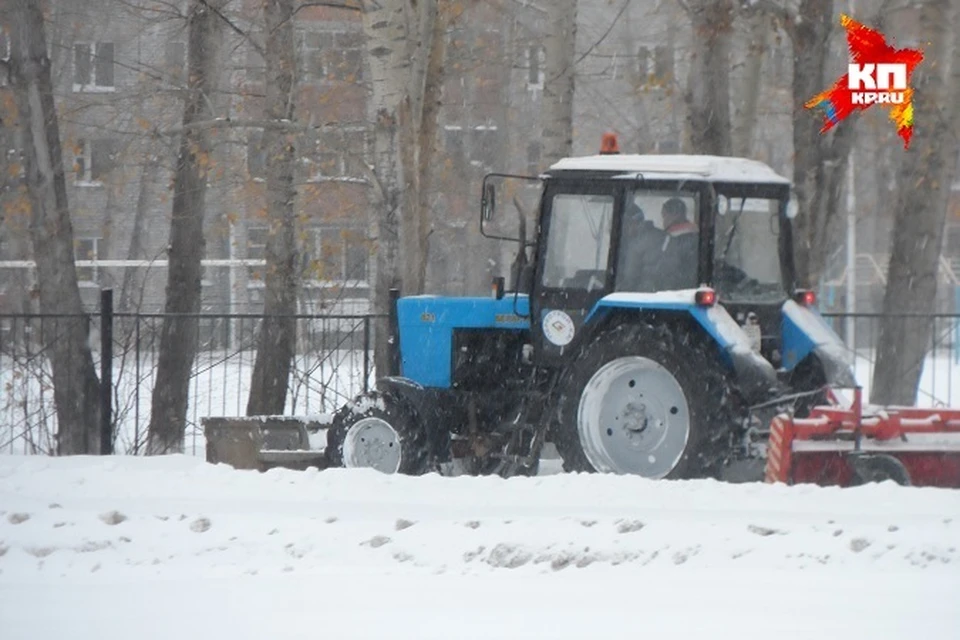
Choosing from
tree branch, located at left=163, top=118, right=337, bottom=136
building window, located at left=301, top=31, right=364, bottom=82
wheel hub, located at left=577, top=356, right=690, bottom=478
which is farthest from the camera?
building window, located at left=301, top=31, right=364, bottom=82

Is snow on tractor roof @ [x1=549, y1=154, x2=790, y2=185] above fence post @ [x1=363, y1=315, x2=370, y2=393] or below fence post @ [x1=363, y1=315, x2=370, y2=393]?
above

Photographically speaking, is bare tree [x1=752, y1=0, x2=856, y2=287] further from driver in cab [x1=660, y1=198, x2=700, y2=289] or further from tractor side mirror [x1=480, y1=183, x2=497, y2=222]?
tractor side mirror [x1=480, y1=183, x2=497, y2=222]

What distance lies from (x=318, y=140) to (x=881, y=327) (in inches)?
266

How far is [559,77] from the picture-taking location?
15.8 m

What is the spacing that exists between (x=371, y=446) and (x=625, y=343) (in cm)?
221

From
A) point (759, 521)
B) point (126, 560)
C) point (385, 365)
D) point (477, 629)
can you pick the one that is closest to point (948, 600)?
point (759, 521)

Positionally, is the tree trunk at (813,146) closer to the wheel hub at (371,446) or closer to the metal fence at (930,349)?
the metal fence at (930,349)

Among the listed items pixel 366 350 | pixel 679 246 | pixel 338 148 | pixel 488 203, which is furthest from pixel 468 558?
pixel 338 148

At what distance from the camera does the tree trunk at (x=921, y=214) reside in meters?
15.7

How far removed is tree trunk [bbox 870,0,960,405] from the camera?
15.7 m

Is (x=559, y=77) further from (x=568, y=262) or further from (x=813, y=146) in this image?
(x=568, y=262)

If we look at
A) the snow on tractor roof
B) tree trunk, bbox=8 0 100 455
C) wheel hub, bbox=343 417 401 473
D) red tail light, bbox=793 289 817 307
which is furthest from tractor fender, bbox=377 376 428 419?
tree trunk, bbox=8 0 100 455

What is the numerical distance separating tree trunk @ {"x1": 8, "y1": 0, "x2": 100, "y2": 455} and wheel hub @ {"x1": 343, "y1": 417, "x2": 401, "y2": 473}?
160 inches

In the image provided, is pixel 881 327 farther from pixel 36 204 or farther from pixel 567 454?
pixel 36 204
